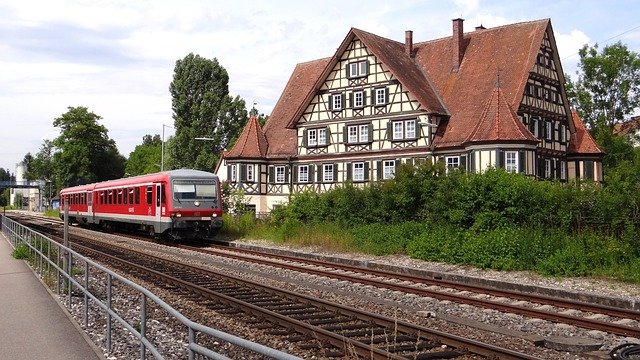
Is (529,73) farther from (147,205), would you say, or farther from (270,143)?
(147,205)

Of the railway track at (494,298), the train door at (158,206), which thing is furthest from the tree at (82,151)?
the railway track at (494,298)

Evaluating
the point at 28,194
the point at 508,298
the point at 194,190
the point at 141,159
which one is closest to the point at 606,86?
the point at 194,190

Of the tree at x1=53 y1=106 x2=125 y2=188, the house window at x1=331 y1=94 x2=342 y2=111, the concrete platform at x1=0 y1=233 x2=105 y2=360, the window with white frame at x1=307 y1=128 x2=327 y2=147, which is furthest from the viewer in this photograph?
the tree at x1=53 y1=106 x2=125 y2=188

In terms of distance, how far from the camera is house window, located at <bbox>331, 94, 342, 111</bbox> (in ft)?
141

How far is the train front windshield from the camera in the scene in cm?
2812

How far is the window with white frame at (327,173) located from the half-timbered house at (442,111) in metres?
0.07

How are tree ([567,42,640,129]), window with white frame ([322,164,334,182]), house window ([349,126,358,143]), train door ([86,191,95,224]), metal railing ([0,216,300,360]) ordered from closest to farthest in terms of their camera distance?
metal railing ([0,216,300,360])
train door ([86,191,95,224])
house window ([349,126,358,143])
window with white frame ([322,164,334,182])
tree ([567,42,640,129])

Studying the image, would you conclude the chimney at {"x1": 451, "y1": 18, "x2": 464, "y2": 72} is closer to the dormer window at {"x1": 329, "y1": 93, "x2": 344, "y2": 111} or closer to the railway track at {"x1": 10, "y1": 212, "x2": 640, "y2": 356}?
the dormer window at {"x1": 329, "y1": 93, "x2": 344, "y2": 111}

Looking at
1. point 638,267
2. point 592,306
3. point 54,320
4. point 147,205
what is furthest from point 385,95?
point 54,320

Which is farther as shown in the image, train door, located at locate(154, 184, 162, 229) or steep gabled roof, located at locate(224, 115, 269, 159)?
steep gabled roof, located at locate(224, 115, 269, 159)

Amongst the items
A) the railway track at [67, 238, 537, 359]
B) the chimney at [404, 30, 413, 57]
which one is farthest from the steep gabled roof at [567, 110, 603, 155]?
the railway track at [67, 238, 537, 359]

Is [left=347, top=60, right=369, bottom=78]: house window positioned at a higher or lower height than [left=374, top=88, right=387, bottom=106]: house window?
higher

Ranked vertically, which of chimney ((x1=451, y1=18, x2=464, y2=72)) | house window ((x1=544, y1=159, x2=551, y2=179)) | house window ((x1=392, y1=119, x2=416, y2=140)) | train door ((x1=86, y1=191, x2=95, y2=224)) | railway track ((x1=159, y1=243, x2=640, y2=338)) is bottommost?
railway track ((x1=159, y1=243, x2=640, y2=338))

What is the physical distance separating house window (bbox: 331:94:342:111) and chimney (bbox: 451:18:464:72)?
728cm
